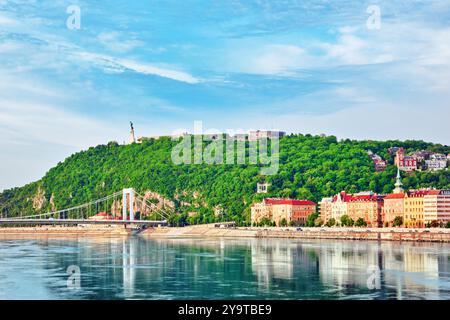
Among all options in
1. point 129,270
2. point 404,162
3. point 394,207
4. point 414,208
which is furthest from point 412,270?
point 404,162

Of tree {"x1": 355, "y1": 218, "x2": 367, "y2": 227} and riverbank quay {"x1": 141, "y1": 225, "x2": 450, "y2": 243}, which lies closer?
riverbank quay {"x1": 141, "y1": 225, "x2": 450, "y2": 243}

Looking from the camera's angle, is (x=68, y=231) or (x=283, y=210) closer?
(x=283, y=210)

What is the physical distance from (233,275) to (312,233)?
106 ft

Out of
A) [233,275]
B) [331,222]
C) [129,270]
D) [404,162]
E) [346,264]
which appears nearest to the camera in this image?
[233,275]

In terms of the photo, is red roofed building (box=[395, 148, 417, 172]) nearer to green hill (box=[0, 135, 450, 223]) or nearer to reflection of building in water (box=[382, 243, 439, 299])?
green hill (box=[0, 135, 450, 223])

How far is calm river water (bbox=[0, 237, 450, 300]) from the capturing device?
2464 centimetres

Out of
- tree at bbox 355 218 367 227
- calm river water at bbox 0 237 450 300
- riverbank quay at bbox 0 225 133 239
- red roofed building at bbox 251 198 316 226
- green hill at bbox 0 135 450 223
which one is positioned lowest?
calm river water at bbox 0 237 450 300

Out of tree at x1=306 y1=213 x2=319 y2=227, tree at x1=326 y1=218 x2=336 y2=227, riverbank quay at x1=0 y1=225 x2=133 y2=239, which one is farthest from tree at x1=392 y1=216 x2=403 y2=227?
riverbank quay at x1=0 y1=225 x2=133 y2=239

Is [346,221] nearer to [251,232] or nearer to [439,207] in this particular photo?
[439,207]

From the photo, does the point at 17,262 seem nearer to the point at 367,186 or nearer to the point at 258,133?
the point at 367,186

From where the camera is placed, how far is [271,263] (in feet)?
113

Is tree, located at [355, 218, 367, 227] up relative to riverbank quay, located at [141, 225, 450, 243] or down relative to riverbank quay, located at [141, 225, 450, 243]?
up

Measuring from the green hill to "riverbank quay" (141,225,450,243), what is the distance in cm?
616
